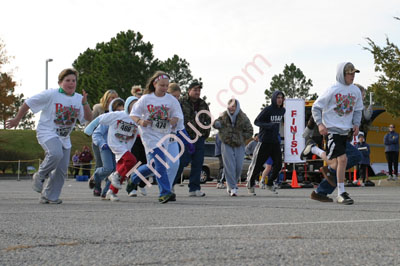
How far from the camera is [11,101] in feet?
149

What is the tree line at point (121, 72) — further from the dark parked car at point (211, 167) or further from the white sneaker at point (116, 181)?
the white sneaker at point (116, 181)

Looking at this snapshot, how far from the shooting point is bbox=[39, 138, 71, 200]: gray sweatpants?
890 centimetres

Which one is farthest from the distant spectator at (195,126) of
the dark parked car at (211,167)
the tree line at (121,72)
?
the tree line at (121,72)

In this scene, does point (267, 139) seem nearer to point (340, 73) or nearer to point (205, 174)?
point (340, 73)

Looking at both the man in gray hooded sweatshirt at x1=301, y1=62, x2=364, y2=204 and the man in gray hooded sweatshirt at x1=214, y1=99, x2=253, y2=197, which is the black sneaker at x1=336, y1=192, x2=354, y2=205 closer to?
the man in gray hooded sweatshirt at x1=301, y1=62, x2=364, y2=204

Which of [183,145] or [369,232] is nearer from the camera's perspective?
[369,232]

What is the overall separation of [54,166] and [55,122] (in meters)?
0.61

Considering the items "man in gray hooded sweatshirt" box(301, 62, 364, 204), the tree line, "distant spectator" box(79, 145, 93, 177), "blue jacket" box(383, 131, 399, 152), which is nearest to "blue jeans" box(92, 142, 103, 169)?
"man in gray hooded sweatshirt" box(301, 62, 364, 204)

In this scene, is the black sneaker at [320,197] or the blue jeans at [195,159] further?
the blue jeans at [195,159]

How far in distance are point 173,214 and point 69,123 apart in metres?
2.87

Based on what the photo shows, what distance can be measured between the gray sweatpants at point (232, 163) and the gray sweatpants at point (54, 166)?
368cm

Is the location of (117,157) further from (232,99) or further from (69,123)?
(232,99)

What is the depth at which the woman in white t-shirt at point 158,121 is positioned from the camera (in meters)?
8.92

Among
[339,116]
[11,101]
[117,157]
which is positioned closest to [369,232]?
[339,116]
